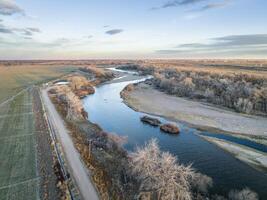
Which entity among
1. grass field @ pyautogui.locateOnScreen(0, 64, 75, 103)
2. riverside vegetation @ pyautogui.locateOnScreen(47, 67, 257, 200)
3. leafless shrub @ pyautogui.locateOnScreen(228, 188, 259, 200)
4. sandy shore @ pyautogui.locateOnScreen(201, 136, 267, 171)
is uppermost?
riverside vegetation @ pyautogui.locateOnScreen(47, 67, 257, 200)

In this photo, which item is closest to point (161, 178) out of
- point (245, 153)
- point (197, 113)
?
point (245, 153)

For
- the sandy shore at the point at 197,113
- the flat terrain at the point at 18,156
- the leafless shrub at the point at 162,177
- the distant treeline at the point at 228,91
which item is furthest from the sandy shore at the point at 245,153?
the flat terrain at the point at 18,156

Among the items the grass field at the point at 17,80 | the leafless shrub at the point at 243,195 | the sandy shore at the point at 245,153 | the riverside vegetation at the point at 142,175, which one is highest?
the riverside vegetation at the point at 142,175

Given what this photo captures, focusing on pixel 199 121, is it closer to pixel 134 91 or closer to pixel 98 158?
pixel 98 158

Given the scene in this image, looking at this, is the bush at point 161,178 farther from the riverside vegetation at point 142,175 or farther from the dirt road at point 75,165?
the dirt road at point 75,165

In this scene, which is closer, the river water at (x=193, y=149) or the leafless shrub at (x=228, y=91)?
the river water at (x=193, y=149)

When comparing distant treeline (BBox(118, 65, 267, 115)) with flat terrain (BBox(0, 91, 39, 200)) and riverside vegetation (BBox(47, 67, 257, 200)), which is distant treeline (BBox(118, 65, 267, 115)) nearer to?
riverside vegetation (BBox(47, 67, 257, 200))

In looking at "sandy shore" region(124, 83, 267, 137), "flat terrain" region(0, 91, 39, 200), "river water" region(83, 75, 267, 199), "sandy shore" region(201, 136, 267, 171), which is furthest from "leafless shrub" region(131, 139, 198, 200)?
"sandy shore" region(124, 83, 267, 137)
